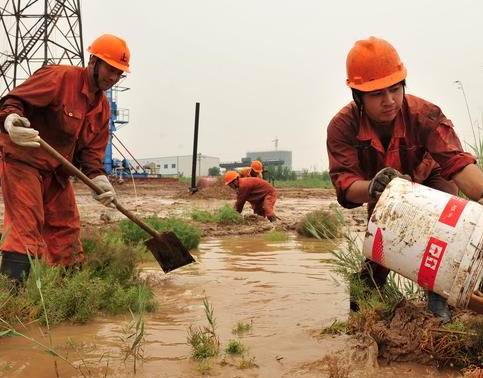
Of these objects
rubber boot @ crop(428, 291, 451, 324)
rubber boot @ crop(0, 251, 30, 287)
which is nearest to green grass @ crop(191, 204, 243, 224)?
rubber boot @ crop(0, 251, 30, 287)

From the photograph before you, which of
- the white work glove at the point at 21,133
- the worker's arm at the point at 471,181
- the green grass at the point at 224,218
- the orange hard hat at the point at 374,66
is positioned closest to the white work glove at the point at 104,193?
the white work glove at the point at 21,133

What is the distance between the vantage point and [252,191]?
1005 cm

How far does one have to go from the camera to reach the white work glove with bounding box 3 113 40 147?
3.27 meters

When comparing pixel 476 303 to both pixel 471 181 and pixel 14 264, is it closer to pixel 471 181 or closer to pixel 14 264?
pixel 471 181

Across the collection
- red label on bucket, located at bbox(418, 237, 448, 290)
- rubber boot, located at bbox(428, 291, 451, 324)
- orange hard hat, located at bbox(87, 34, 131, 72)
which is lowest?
rubber boot, located at bbox(428, 291, 451, 324)

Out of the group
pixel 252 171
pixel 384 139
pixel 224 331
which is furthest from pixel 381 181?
pixel 252 171

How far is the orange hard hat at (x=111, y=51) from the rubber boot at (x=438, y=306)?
2.41m

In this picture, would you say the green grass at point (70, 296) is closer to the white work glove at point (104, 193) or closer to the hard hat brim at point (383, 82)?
the white work glove at point (104, 193)

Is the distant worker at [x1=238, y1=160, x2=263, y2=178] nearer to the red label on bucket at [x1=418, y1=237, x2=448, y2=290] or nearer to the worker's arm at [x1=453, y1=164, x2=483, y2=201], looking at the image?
the worker's arm at [x1=453, y1=164, x2=483, y2=201]

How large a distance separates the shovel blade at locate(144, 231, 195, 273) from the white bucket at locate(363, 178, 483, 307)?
186 centimetres

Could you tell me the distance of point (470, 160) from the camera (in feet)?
8.80

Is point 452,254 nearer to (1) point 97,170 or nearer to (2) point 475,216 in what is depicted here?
(2) point 475,216

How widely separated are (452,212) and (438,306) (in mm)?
507

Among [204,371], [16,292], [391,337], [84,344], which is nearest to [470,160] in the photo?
[391,337]
